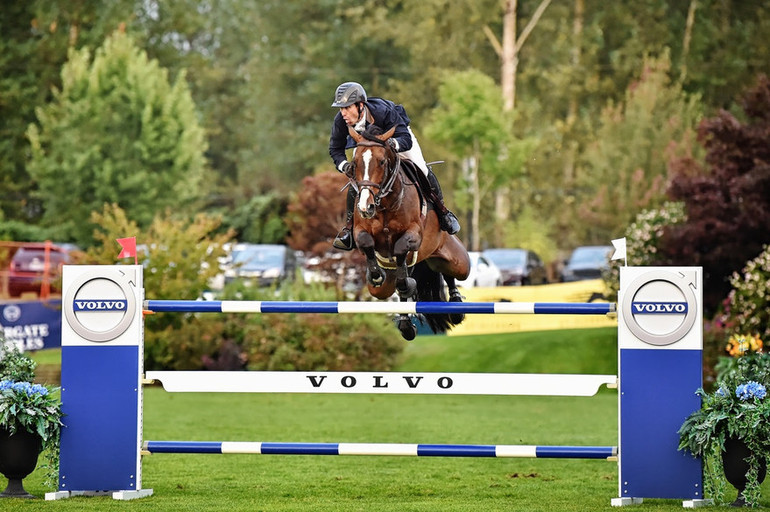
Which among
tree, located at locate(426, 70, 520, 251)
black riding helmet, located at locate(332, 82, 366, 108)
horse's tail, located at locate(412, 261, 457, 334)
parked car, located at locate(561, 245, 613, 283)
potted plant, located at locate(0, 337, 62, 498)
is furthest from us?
tree, located at locate(426, 70, 520, 251)

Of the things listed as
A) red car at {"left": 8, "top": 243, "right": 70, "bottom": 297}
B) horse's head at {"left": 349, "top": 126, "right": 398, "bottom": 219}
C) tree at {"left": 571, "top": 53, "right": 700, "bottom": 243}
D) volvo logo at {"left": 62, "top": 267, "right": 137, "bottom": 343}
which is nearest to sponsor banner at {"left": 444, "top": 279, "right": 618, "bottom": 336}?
red car at {"left": 8, "top": 243, "right": 70, "bottom": 297}

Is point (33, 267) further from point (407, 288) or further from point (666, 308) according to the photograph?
point (666, 308)

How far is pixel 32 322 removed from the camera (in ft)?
65.9

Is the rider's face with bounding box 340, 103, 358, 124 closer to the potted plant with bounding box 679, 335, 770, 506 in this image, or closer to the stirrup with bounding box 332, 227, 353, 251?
the stirrup with bounding box 332, 227, 353, 251

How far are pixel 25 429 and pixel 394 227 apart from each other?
8.46ft

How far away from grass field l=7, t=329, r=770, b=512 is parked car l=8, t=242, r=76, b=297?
334 inches

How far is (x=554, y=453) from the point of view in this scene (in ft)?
22.2

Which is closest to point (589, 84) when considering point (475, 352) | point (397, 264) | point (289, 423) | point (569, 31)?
point (569, 31)

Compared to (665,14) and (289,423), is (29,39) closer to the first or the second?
(665,14)

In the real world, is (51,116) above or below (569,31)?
below

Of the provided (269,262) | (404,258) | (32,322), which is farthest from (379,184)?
(269,262)

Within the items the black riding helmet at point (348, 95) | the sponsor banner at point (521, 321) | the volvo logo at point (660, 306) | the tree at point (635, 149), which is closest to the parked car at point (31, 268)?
the sponsor banner at point (521, 321)

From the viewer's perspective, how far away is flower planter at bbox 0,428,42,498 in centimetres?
700

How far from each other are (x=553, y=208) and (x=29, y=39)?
20.9 meters
